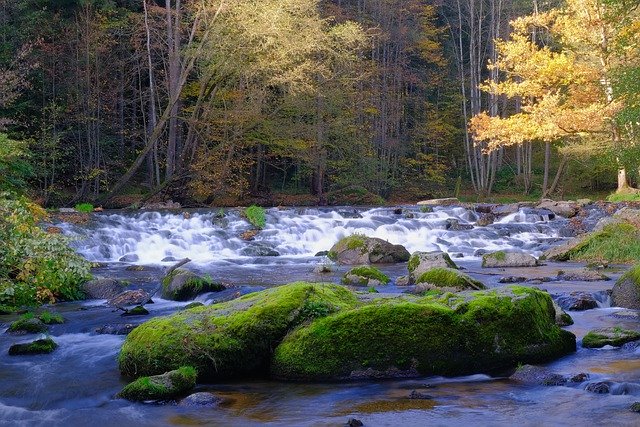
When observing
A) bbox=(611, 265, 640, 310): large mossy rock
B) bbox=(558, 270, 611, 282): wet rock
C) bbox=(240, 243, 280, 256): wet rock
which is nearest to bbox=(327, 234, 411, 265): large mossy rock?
bbox=(240, 243, 280, 256): wet rock

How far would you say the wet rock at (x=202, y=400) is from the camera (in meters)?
5.59

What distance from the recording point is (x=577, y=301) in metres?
9.21

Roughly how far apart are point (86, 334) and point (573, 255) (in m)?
11.1

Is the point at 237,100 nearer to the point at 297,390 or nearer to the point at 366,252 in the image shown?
the point at 366,252

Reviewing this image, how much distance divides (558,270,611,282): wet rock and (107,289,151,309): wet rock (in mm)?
7034

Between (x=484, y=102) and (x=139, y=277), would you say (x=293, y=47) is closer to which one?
(x=139, y=277)

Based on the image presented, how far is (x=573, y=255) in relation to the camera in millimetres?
15367

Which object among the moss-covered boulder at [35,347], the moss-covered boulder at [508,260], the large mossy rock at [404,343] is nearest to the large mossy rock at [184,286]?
the moss-covered boulder at [35,347]

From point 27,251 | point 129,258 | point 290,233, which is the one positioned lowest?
point 129,258

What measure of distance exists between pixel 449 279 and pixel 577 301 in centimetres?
179

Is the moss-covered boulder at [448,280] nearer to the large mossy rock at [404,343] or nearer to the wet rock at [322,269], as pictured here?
the large mossy rock at [404,343]

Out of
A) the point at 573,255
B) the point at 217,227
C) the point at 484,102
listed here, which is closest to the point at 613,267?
the point at 573,255

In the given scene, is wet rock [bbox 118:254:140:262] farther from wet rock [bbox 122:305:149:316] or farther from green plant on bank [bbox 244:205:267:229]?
wet rock [bbox 122:305:149:316]

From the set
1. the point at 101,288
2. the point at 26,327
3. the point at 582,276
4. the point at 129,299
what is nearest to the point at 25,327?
the point at 26,327
